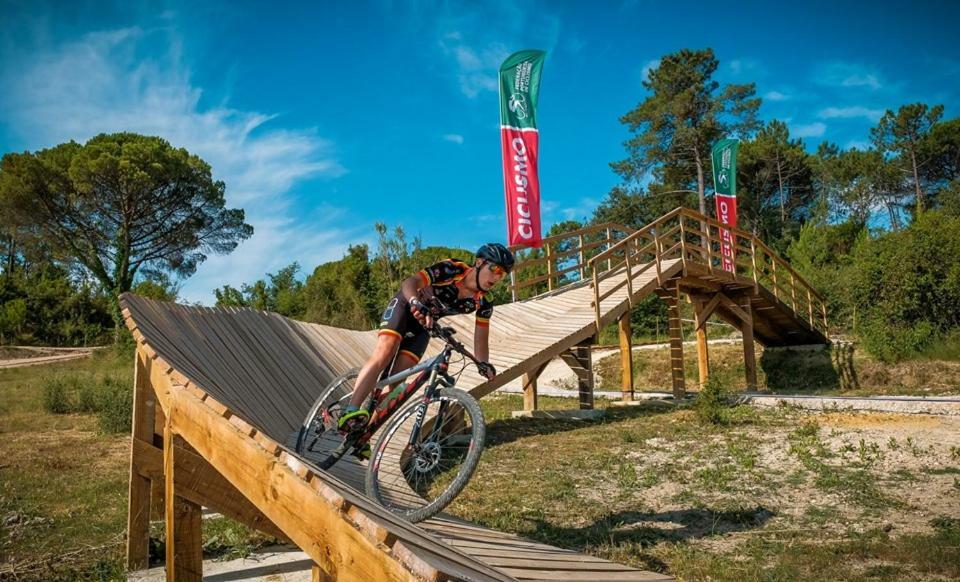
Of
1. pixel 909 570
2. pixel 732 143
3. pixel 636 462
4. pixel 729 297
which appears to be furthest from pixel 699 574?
pixel 732 143

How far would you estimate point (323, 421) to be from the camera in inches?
194

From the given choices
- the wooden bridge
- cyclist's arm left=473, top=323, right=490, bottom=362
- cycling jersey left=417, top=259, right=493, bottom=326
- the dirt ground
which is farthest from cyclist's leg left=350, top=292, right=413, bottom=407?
the dirt ground

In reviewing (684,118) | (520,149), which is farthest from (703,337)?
(684,118)

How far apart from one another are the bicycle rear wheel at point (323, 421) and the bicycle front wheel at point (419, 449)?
0.95 metres

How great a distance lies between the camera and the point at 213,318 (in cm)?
568

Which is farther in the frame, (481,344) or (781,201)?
(781,201)

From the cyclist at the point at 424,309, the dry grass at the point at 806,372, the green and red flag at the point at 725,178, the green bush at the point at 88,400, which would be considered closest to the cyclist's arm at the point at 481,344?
the cyclist at the point at 424,309

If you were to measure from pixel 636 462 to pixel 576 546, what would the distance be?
302cm

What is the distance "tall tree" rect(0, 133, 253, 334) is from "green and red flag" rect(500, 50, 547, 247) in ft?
80.6

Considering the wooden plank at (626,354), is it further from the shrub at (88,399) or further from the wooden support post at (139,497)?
the shrub at (88,399)

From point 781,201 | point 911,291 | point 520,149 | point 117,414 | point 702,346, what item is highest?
point 781,201

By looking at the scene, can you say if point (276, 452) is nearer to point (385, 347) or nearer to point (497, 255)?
point (385, 347)

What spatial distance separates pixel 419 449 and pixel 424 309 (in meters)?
0.91

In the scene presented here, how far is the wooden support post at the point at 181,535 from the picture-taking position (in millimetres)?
2561
